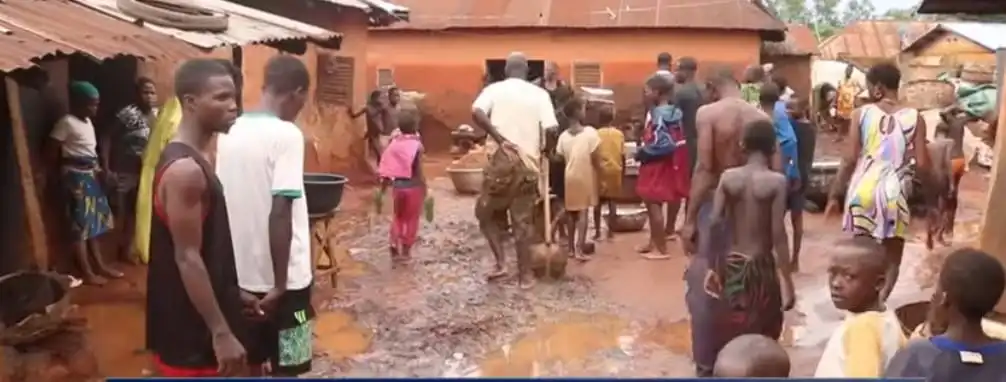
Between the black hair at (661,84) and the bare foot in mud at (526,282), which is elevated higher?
the black hair at (661,84)

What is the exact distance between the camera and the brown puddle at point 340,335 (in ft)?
21.6

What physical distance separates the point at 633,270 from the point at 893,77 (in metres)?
3.45

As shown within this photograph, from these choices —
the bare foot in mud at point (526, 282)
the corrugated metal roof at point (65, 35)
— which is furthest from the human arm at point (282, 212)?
the bare foot in mud at point (526, 282)

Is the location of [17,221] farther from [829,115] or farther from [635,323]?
[829,115]

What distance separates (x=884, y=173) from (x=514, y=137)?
8.63ft

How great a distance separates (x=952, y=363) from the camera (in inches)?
118

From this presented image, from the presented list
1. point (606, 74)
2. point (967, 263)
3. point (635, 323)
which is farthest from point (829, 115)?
point (967, 263)

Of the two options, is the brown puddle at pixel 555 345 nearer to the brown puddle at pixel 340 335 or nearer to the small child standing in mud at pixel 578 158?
the brown puddle at pixel 340 335

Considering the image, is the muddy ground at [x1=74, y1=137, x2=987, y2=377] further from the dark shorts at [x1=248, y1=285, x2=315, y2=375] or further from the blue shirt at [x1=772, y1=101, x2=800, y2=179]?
the dark shorts at [x1=248, y1=285, x2=315, y2=375]

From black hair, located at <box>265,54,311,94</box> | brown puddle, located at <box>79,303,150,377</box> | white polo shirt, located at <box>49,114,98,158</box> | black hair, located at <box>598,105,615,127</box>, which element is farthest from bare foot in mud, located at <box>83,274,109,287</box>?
black hair, located at <box>265,54,311,94</box>

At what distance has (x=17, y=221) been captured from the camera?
24.1 ft

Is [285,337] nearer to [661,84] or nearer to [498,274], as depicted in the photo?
[498,274]

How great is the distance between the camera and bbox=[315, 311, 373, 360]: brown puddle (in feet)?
21.6

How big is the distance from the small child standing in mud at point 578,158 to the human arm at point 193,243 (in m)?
5.61
